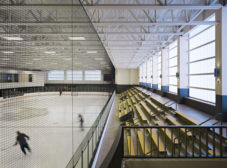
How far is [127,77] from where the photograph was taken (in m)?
35.6

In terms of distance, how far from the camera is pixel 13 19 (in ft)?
5.24

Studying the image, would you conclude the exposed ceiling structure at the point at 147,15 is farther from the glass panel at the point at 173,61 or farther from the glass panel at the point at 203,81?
the glass panel at the point at 203,81

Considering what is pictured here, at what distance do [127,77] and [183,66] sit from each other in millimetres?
24496

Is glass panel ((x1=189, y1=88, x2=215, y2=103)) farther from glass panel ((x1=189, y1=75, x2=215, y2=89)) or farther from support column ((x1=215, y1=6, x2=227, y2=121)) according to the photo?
support column ((x1=215, y1=6, x2=227, y2=121))

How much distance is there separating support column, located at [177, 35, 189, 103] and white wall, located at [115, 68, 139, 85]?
23.6 metres

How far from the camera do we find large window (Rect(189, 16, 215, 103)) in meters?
8.27

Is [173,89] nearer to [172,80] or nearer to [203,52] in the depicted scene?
[172,80]

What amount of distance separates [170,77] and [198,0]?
8174 mm

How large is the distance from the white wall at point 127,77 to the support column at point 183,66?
23558mm

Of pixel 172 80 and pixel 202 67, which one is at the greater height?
pixel 202 67

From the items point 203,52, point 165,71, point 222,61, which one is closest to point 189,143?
point 222,61

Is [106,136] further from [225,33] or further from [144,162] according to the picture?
[225,33]

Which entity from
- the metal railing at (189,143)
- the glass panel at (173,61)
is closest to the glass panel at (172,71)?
Result: the glass panel at (173,61)

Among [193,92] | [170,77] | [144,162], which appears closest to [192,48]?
[193,92]
